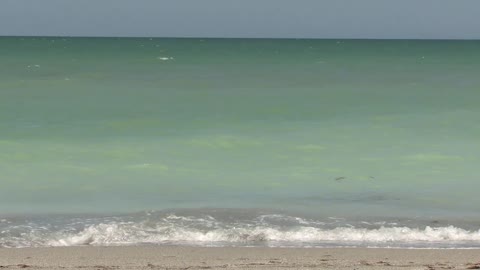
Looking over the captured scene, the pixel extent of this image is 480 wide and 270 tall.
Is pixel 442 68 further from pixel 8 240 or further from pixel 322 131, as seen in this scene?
pixel 8 240

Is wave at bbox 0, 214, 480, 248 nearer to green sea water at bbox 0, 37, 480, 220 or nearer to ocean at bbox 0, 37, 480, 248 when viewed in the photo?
ocean at bbox 0, 37, 480, 248

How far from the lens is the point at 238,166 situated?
9734mm

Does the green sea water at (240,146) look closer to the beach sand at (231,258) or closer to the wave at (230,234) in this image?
the wave at (230,234)

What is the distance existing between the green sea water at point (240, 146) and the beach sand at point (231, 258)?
1434 millimetres

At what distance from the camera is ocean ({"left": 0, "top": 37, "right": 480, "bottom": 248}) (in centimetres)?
665

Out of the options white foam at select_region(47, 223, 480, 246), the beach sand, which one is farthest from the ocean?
the beach sand

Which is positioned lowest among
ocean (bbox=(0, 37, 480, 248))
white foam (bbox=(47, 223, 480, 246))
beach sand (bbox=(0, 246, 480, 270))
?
beach sand (bbox=(0, 246, 480, 270))

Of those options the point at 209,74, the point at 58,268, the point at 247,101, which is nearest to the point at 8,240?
the point at 58,268

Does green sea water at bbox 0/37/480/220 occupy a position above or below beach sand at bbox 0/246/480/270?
above

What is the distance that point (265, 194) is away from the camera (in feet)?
26.9

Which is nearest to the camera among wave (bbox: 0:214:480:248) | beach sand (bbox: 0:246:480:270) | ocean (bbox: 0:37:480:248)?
beach sand (bbox: 0:246:480:270)

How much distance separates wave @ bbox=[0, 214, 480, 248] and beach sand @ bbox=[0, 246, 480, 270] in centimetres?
27

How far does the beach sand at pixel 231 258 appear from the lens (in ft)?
17.6

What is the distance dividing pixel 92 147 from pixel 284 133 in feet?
9.31
